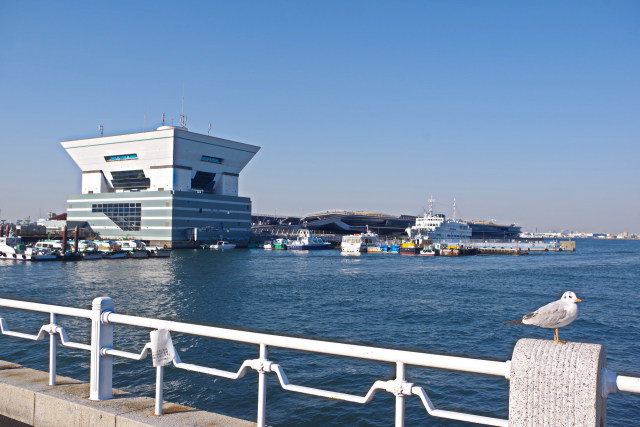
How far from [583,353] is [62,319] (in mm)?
28613

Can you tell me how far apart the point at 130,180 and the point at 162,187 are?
12.2m

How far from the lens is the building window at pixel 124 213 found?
10488cm

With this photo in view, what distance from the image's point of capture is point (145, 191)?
103625 mm

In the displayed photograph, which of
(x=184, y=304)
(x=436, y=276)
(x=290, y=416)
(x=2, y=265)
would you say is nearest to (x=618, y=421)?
(x=290, y=416)

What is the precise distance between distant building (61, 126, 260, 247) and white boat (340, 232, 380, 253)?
80.0 feet

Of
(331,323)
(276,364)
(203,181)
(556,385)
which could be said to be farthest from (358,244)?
(556,385)

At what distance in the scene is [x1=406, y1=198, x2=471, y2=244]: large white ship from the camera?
130125 millimetres

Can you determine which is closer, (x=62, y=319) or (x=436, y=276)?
(x=62, y=319)

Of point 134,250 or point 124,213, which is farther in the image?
point 124,213

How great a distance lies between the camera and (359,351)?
393 centimetres

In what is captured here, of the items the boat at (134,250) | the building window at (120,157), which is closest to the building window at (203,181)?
the building window at (120,157)

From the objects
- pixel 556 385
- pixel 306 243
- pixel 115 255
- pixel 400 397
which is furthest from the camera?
pixel 306 243

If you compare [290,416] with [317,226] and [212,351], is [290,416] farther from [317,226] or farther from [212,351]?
[317,226]

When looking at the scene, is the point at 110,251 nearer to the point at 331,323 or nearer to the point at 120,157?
the point at 120,157
